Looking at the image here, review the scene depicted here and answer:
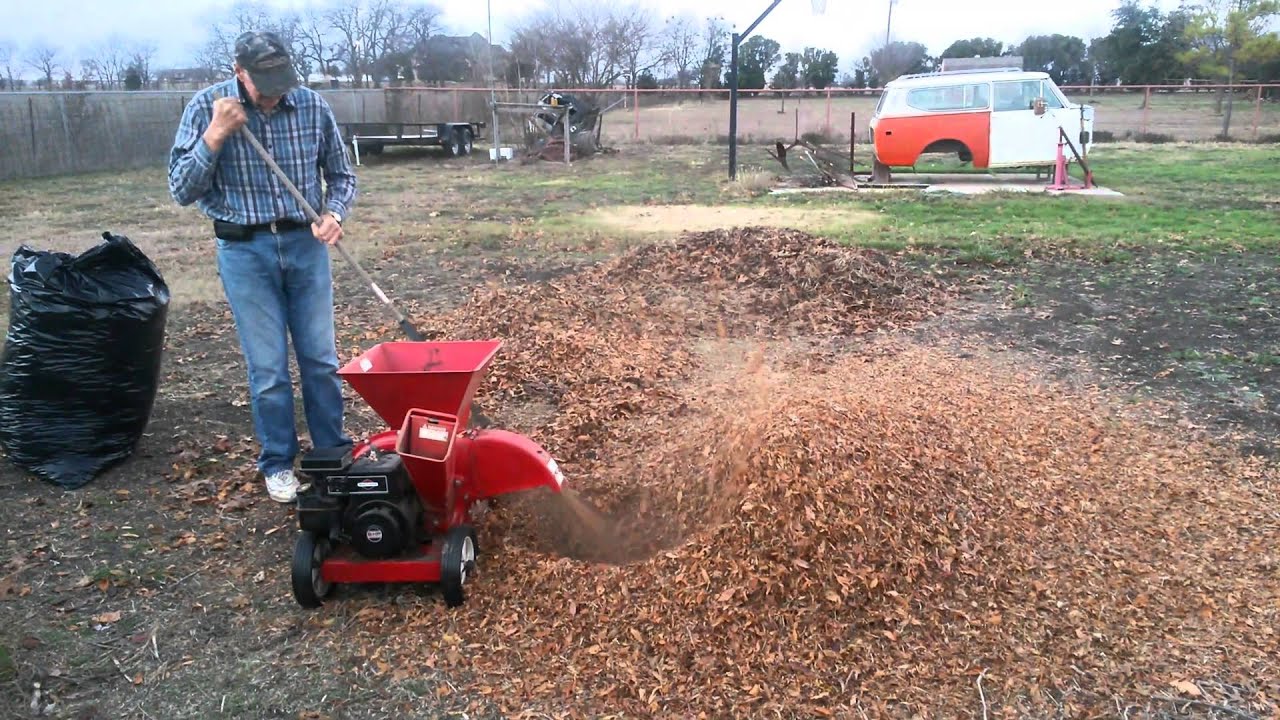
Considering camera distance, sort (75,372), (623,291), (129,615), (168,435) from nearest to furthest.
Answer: (129,615) → (75,372) → (168,435) → (623,291)

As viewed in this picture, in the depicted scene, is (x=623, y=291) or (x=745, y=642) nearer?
(x=745, y=642)

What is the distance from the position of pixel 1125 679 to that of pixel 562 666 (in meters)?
1.64

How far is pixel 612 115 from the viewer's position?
1209 inches

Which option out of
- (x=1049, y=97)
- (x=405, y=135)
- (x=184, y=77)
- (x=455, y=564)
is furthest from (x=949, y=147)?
(x=184, y=77)

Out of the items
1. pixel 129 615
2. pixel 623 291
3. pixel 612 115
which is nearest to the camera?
pixel 129 615

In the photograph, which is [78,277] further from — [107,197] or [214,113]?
[107,197]

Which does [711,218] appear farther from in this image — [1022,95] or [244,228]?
[244,228]

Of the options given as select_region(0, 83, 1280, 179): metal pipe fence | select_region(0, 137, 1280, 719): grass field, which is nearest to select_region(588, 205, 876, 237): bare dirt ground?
select_region(0, 137, 1280, 719): grass field

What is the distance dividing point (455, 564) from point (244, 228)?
1.53m

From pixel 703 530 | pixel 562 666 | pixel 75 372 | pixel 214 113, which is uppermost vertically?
pixel 214 113

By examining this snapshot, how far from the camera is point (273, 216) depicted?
11.4 ft

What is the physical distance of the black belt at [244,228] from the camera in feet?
11.3

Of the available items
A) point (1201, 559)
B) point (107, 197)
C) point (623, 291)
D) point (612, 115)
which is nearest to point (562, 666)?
point (1201, 559)

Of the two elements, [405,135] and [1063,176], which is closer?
[1063,176]
